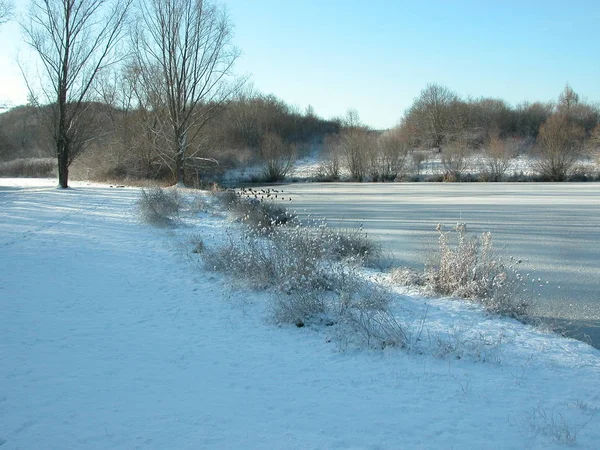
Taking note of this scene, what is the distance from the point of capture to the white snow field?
3340 mm

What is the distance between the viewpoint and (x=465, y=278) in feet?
22.9

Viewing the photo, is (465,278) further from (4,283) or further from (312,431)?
(4,283)

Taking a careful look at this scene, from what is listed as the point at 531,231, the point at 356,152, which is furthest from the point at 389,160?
the point at 531,231

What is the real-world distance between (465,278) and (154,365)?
4.61 metres

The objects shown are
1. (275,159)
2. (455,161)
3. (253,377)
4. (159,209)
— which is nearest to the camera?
(253,377)

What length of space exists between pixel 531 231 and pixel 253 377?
11097mm

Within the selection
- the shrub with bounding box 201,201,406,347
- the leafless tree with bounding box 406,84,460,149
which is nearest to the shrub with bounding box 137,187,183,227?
the shrub with bounding box 201,201,406,347

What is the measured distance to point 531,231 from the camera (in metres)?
13.0

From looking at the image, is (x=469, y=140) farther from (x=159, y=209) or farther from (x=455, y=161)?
(x=159, y=209)

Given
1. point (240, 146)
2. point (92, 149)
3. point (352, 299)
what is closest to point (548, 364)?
→ point (352, 299)

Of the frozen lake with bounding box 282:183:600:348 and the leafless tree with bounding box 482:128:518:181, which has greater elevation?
the leafless tree with bounding box 482:128:518:181

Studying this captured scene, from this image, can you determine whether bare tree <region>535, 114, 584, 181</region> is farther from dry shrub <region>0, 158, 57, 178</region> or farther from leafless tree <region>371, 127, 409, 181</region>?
dry shrub <region>0, 158, 57, 178</region>

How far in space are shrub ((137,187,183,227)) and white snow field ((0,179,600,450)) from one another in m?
5.74

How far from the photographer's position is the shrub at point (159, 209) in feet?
42.5
